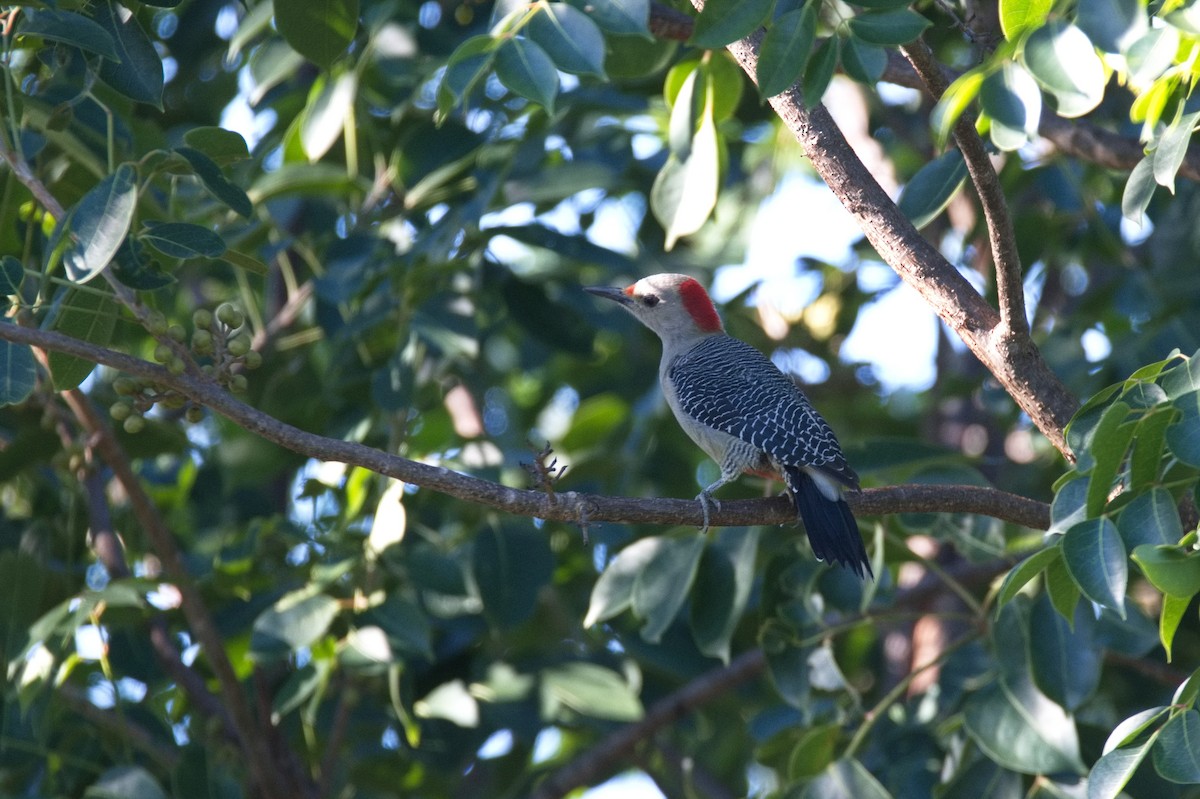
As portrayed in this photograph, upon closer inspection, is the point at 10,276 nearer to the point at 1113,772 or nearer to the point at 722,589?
the point at 722,589

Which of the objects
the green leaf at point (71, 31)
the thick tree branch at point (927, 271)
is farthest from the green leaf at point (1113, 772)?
the green leaf at point (71, 31)

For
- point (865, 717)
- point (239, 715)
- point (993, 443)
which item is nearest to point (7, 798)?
point (239, 715)

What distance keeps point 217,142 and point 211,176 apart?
0.60 feet

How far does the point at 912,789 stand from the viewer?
391cm

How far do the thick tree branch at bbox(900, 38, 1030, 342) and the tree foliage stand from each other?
0.04 ft

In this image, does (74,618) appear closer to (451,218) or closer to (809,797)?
(451,218)

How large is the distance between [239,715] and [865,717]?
1982mm

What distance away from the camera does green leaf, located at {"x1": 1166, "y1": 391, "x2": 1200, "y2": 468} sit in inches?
84.1

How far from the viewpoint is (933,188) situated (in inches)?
130

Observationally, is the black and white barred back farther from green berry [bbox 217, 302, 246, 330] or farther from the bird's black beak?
green berry [bbox 217, 302, 246, 330]

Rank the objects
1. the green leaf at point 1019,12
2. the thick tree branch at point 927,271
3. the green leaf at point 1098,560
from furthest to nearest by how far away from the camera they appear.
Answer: the thick tree branch at point 927,271
the green leaf at point 1019,12
the green leaf at point 1098,560

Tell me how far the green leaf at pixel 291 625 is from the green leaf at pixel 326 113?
1.52 meters

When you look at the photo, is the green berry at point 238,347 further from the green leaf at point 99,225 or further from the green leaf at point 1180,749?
the green leaf at point 1180,749

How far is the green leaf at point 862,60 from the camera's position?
2553 millimetres
